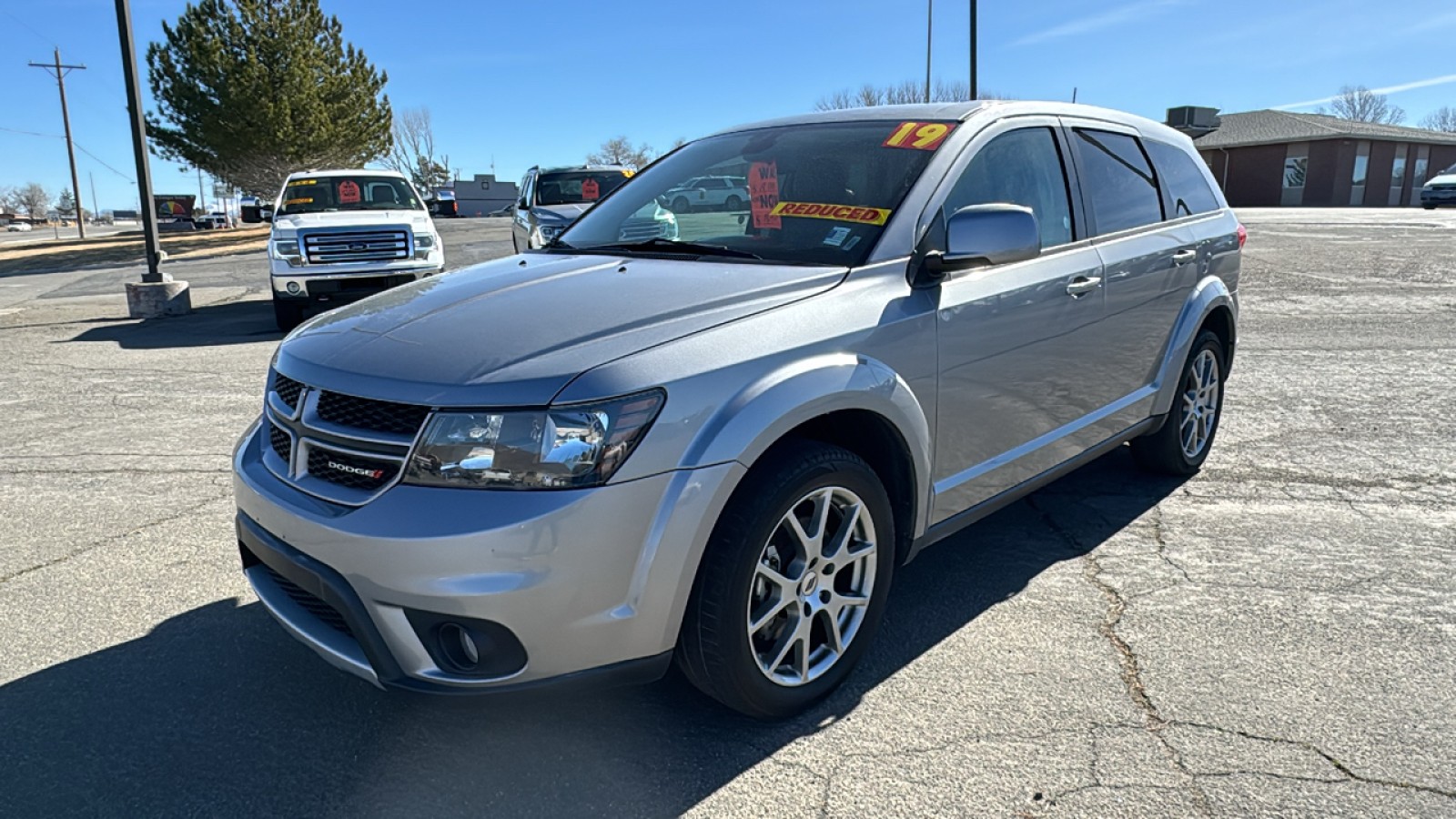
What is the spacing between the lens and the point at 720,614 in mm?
2469

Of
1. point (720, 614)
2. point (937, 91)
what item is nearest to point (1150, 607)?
point (720, 614)

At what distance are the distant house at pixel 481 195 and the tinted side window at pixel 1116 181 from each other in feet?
213

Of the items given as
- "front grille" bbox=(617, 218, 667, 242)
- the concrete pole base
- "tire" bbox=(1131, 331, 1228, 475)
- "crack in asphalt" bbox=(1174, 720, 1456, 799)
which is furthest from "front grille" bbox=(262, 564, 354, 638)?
the concrete pole base

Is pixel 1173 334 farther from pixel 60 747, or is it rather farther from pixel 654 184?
pixel 60 747

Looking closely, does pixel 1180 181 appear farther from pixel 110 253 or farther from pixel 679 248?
pixel 110 253

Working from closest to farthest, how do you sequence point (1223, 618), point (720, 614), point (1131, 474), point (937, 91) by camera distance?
point (720, 614)
point (1223, 618)
point (1131, 474)
point (937, 91)

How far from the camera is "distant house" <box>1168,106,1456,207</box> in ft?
151

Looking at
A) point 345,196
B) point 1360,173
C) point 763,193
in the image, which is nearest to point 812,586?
point 763,193

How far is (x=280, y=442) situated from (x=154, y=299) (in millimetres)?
11606

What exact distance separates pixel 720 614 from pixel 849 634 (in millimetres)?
624

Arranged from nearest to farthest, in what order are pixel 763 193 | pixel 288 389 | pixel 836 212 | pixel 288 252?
pixel 288 389 → pixel 836 212 → pixel 763 193 → pixel 288 252

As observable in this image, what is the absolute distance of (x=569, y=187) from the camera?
1475 centimetres

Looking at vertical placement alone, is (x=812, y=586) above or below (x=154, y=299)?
below

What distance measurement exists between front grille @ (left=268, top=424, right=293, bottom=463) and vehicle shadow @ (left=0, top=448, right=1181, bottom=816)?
0.75 meters
